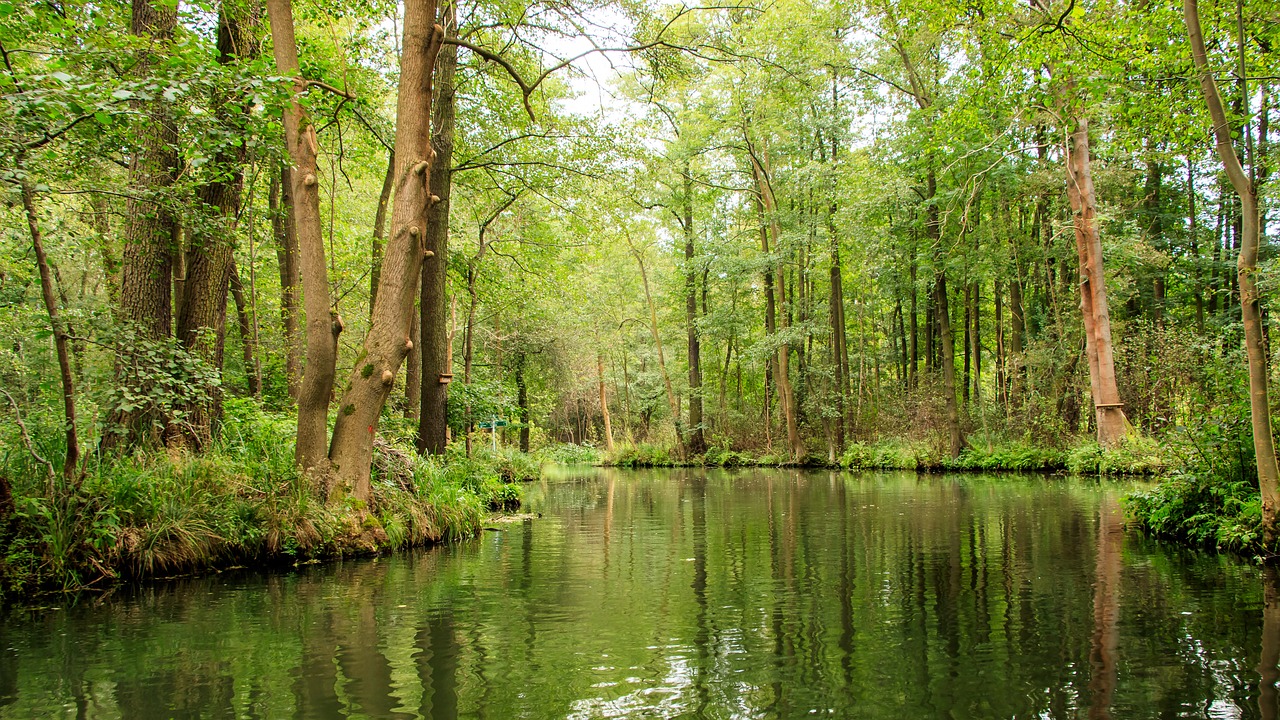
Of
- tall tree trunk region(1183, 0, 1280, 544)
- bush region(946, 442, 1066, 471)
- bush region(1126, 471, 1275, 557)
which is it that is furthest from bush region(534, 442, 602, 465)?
tall tree trunk region(1183, 0, 1280, 544)

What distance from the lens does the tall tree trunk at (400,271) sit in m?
7.96

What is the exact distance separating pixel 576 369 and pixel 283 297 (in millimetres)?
18722

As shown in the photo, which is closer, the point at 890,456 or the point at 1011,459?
the point at 1011,459

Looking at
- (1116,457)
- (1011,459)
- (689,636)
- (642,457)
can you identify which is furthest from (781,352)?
(689,636)

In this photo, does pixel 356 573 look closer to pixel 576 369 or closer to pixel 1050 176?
pixel 1050 176

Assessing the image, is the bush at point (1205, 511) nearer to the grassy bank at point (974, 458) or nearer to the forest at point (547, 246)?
the forest at point (547, 246)

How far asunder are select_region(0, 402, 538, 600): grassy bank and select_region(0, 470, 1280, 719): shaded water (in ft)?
1.26

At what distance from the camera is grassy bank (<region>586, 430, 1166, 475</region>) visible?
14.5 metres

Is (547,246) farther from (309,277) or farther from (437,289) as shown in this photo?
(309,277)

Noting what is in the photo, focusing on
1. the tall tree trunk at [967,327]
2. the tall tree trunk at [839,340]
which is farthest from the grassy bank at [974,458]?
the tall tree trunk at [967,327]

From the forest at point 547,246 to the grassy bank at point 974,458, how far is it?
4.2 inches

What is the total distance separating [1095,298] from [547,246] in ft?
41.0

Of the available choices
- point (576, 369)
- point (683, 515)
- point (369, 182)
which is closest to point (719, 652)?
point (683, 515)

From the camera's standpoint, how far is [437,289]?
11.8m
